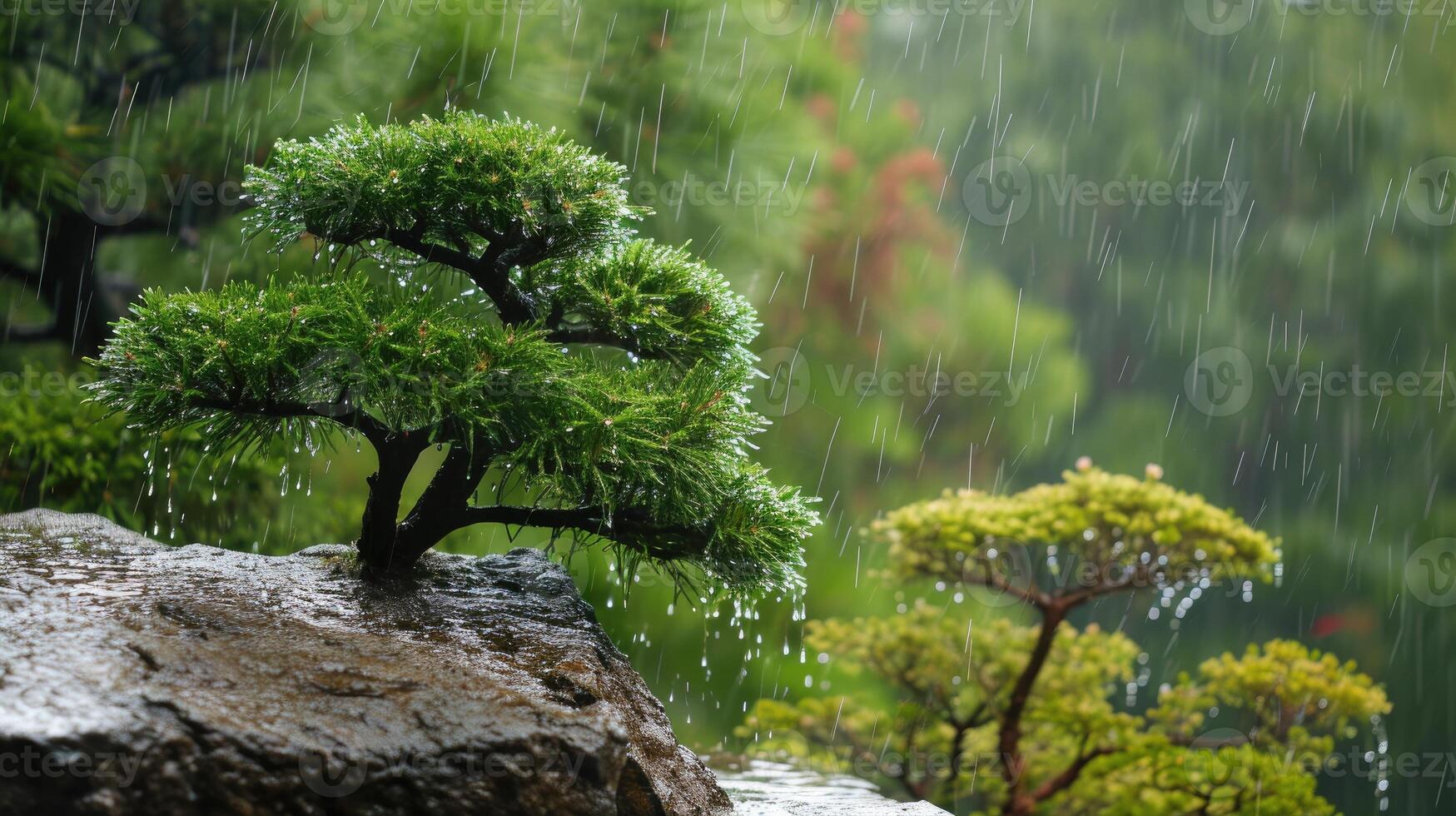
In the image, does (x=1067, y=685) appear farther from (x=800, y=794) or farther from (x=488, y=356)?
(x=488, y=356)

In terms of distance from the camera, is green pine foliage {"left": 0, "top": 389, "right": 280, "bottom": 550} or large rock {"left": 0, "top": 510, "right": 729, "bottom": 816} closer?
large rock {"left": 0, "top": 510, "right": 729, "bottom": 816}

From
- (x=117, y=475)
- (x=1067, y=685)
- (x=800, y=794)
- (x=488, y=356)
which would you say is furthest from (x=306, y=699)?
(x=1067, y=685)

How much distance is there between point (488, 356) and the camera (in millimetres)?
1756

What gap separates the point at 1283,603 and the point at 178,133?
22.6 ft

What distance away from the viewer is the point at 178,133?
3.61 metres

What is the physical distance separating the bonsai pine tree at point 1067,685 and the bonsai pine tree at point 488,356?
226 cm

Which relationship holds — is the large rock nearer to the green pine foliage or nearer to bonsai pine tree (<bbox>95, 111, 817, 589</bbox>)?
bonsai pine tree (<bbox>95, 111, 817, 589</bbox>)

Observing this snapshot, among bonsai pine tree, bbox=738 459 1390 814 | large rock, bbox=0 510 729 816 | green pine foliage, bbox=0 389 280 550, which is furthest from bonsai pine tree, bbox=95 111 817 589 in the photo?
bonsai pine tree, bbox=738 459 1390 814

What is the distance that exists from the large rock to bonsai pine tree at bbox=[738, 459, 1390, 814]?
236 centimetres

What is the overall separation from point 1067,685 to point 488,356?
3712mm

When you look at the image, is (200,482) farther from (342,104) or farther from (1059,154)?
(1059,154)

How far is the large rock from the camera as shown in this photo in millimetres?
1318

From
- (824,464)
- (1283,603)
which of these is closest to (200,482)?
(824,464)

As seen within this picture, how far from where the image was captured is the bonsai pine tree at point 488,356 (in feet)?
5.69
